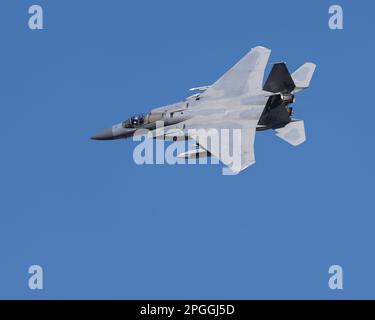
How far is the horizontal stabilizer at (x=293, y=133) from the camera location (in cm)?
4306

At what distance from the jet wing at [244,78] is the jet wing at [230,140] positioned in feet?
8.41

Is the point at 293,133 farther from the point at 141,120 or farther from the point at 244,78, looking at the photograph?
the point at 141,120

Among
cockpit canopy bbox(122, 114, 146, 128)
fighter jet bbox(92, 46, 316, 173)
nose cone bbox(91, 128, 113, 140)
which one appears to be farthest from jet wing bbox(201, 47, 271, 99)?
nose cone bbox(91, 128, 113, 140)

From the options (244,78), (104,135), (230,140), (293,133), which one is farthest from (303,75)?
(104,135)

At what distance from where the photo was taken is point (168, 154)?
140 ft

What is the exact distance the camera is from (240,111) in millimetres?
43750


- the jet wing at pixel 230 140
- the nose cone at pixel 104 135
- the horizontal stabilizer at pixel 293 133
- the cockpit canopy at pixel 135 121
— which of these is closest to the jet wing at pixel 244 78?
the jet wing at pixel 230 140

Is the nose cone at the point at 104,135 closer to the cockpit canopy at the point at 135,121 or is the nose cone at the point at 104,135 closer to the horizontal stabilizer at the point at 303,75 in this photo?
the cockpit canopy at the point at 135,121

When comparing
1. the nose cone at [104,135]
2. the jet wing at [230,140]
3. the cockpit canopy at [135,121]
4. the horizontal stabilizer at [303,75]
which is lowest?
the jet wing at [230,140]

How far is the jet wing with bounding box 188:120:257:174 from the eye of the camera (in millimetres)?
40531

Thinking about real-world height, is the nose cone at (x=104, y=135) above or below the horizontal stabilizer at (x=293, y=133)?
above

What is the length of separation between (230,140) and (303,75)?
6002mm

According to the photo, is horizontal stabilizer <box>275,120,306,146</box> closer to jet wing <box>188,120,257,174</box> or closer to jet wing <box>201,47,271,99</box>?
jet wing <box>188,120,257,174</box>
